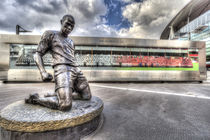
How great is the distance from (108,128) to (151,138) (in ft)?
2.66

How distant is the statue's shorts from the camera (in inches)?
72.6

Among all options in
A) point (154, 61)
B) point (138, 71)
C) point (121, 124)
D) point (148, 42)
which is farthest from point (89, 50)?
point (121, 124)

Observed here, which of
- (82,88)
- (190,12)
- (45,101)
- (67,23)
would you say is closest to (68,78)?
(82,88)

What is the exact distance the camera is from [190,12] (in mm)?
35469

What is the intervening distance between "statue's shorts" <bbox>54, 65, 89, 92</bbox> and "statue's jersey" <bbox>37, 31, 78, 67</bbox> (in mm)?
126

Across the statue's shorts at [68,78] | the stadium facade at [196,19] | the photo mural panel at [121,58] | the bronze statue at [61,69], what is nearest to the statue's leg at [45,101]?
the bronze statue at [61,69]

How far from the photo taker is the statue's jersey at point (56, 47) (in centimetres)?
203

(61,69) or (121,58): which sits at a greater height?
(121,58)

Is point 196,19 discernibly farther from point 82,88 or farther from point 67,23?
point 82,88

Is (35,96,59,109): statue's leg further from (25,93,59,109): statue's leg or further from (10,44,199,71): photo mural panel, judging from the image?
(10,44,199,71): photo mural panel

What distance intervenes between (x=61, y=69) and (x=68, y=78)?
245mm

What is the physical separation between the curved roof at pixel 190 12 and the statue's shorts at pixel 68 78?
41264mm

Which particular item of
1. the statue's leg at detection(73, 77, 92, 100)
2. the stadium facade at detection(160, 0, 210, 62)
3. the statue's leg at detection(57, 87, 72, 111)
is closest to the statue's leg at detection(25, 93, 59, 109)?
the statue's leg at detection(57, 87, 72, 111)

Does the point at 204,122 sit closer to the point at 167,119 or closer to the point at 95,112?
the point at 167,119
